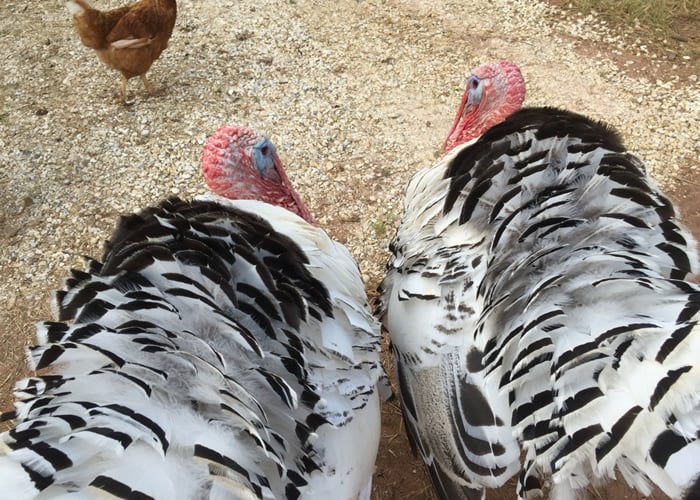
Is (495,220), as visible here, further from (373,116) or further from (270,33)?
(270,33)

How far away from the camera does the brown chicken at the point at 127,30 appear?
441cm

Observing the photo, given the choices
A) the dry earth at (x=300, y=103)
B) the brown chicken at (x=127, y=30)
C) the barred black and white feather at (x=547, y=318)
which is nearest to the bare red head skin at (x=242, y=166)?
the barred black and white feather at (x=547, y=318)

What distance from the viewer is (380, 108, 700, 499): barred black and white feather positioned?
1595mm

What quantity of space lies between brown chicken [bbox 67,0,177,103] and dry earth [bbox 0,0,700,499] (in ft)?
1.34

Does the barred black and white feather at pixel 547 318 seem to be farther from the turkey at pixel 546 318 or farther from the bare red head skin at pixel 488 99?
the bare red head skin at pixel 488 99

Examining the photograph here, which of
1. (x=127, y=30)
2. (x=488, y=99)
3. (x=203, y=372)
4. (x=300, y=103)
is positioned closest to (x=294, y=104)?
(x=300, y=103)

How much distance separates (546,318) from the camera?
1.87 meters

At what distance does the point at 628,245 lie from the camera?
6.93 feet

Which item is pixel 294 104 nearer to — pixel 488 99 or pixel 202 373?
pixel 488 99

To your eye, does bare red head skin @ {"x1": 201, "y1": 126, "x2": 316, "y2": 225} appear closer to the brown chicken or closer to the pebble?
the pebble

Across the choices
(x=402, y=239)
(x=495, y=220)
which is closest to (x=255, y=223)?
(x=402, y=239)

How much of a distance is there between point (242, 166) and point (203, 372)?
1462 mm

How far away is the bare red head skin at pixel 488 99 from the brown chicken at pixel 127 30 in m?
2.83

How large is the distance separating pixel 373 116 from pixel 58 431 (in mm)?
3773
